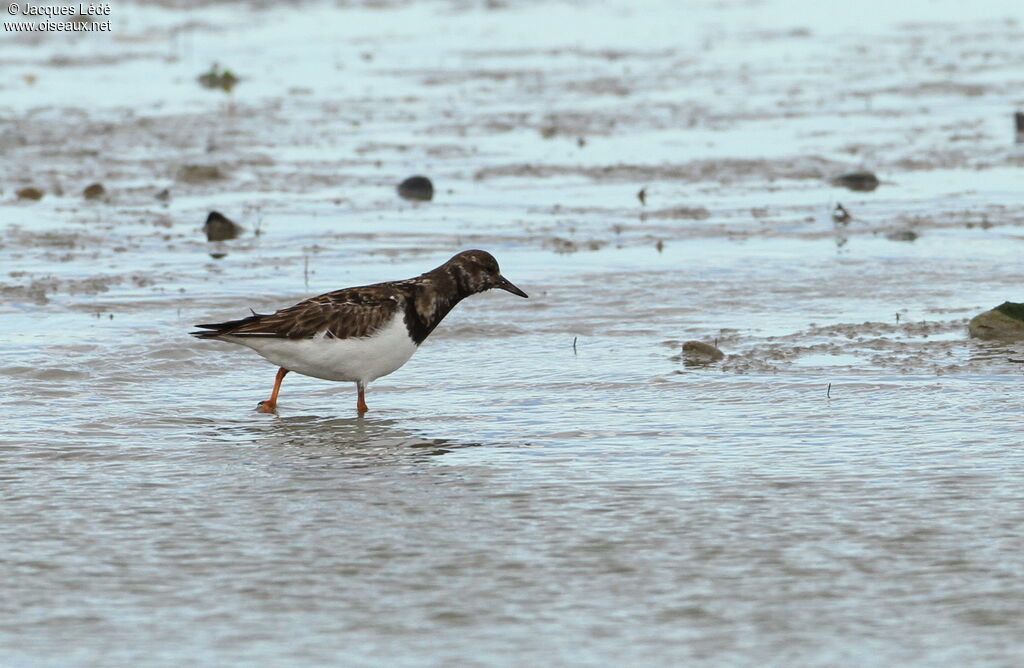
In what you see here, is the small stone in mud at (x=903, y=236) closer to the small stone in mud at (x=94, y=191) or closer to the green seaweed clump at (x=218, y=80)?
the small stone in mud at (x=94, y=191)

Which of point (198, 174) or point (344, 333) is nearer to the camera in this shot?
point (344, 333)

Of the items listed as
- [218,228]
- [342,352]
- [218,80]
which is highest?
[218,80]

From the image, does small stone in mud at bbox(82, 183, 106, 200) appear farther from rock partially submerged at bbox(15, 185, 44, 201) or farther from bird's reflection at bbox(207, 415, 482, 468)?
bird's reflection at bbox(207, 415, 482, 468)

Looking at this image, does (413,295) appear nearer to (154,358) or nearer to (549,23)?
(154,358)

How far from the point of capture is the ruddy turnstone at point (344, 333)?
10.5 metres

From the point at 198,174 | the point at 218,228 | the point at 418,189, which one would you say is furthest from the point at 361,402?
the point at 198,174

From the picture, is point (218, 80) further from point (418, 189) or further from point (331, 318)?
point (331, 318)

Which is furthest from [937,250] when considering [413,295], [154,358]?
[154,358]

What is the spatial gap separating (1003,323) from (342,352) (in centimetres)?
505

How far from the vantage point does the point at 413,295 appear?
10.9 m

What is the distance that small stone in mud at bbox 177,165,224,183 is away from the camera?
794 inches

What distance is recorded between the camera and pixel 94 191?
62.1 feet

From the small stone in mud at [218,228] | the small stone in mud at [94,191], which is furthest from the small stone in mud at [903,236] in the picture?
the small stone in mud at [94,191]

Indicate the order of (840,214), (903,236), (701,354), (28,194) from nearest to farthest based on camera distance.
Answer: (701,354) < (903,236) < (840,214) < (28,194)
